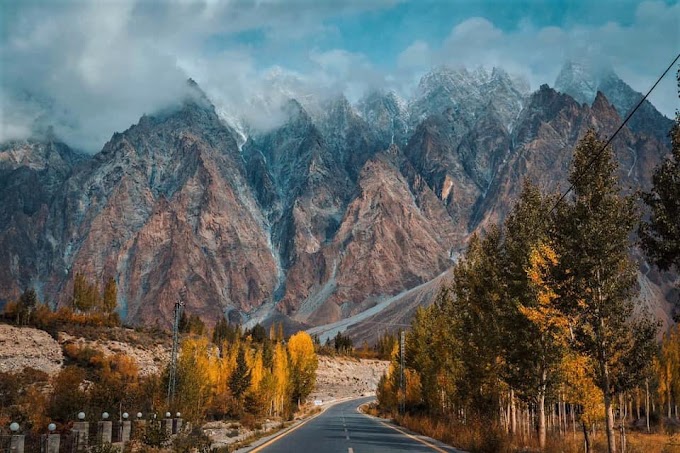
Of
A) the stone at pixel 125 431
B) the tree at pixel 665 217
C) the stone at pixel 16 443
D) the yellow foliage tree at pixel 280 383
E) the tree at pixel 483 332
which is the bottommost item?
the yellow foliage tree at pixel 280 383

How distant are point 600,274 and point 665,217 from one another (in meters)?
4.64

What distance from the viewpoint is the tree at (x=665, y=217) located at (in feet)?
56.3

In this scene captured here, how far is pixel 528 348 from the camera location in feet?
82.6

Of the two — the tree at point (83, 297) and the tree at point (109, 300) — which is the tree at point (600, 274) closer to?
the tree at point (83, 297)

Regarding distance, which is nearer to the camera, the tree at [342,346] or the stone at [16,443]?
the stone at [16,443]

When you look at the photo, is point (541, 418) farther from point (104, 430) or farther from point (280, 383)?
point (280, 383)

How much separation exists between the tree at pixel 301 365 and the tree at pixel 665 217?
75960 millimetres

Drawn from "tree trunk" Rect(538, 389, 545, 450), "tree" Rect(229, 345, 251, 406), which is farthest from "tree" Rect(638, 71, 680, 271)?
"tree" Rect(229, 345, 251, 406)

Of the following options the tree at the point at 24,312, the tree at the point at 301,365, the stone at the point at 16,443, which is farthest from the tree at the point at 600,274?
the tree at the point at 24,312

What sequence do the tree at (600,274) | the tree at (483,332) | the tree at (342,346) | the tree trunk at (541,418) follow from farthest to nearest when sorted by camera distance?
the tree at (342,346), the tree at (483,332), the tree trunk at (541,418), the tree at (600,274)

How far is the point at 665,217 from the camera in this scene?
17281 millimetres

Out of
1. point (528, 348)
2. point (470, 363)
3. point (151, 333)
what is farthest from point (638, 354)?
point (151, 333)

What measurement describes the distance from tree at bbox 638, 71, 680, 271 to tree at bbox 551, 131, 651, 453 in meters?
2.59

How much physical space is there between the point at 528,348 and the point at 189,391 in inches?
1541
